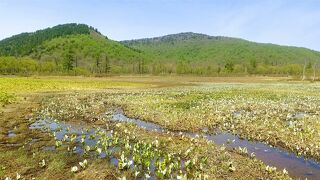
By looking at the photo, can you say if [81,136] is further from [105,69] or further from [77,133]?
[105,69]

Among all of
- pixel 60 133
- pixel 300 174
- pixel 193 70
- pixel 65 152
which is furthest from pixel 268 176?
pixel 193 70

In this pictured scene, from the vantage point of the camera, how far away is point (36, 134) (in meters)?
18.8

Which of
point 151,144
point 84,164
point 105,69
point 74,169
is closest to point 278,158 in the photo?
point 151,144

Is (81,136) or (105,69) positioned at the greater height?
(81,136)

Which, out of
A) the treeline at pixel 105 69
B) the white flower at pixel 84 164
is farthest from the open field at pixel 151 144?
the treeline at pixel 105 69

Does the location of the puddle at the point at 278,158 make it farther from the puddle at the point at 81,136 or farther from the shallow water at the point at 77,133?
the shallow water at the point at 77,133

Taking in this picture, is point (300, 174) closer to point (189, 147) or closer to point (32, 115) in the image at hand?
point (189, 147)

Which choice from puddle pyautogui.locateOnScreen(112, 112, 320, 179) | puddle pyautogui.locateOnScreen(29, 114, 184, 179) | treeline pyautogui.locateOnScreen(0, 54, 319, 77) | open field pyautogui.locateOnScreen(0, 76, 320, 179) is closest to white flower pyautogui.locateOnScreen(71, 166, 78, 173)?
open field pyautogui.locateOnScreen(0, 76, 320, 179)

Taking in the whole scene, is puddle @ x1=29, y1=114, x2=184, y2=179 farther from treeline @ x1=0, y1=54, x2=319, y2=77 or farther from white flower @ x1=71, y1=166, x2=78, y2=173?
treeline @ x1=0, y1=54, x2=319, y2=77

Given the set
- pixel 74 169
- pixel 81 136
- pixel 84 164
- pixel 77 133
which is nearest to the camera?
pixel 74 169

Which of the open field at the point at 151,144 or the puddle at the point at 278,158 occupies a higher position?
the open field at the point at 151,144

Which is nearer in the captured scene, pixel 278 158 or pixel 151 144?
pixel 278 158

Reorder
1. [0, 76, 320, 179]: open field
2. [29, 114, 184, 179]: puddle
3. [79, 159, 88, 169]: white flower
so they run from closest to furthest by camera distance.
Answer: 1. [0, 76, 320, 179]: open field
2. [79, 159, 88, 169]: white flower
3. [29, 114, 184, 179]: puddle

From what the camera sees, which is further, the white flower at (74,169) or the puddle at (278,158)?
the puddle at (278,158)
